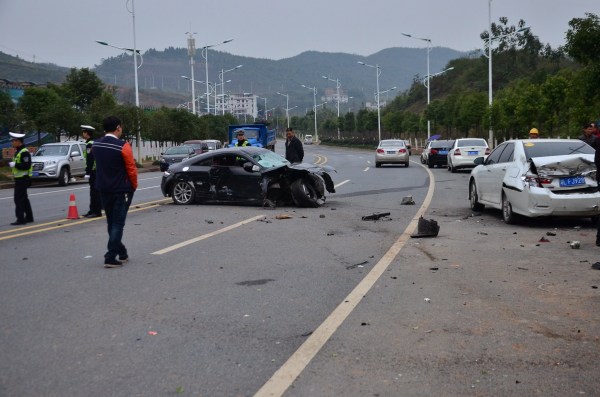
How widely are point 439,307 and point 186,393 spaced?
3080 millimetres

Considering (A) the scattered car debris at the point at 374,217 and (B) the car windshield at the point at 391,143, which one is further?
(B) the car windshield at the point at 391,143

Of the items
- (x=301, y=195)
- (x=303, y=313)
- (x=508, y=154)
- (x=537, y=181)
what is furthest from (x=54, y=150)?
(x=303, y=313)

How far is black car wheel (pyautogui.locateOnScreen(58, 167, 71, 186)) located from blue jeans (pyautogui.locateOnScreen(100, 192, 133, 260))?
21.4 m

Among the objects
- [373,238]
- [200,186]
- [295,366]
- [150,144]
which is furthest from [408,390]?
[150,144]

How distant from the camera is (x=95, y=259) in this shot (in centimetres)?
983

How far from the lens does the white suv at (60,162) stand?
1148 inches

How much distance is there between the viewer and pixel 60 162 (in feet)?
96.9

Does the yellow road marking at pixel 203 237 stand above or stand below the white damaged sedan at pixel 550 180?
below

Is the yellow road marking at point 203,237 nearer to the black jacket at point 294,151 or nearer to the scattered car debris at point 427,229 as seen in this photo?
the scattered car debris at point 427,229

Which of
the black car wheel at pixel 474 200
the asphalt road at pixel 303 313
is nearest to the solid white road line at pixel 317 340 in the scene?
the asphalt road at pixel 303 313

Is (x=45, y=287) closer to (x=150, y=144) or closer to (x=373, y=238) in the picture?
(x=373, y=238)

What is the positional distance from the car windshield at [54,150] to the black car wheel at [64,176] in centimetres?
85

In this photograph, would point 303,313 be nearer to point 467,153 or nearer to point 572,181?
point 572,181

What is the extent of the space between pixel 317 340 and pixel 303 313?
93 cm
